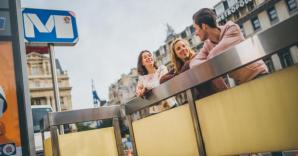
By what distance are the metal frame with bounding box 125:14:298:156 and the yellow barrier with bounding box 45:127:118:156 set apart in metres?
0.86

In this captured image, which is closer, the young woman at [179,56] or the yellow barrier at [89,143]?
the yellow barrier at [89,143]

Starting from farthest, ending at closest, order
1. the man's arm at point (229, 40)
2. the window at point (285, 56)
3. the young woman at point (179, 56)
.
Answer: the young woman at point (179, 56)
the man's arm at point (229, 40)
the window at point (285, 56)

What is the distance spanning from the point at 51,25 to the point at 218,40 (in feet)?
8.40

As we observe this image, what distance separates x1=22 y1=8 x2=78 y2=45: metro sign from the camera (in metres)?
4.13

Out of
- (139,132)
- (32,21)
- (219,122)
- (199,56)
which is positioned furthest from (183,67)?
(32,21)

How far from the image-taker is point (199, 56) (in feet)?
8.54

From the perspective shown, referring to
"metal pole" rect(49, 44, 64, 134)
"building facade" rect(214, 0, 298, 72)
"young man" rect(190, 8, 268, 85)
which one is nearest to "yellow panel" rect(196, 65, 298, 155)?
"young man" rect(190, 8, 268, 85)

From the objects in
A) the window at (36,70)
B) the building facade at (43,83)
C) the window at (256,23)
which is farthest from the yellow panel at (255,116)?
the window at (36,70)

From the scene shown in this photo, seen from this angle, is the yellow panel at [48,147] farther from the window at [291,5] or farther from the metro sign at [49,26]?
the window at [291,5]

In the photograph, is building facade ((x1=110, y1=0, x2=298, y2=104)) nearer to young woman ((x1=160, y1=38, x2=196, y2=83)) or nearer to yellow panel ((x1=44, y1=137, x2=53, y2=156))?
young woman ((x1=160, y1=38, x2=196, y2=83))

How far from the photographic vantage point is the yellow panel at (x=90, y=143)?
9.11 ft

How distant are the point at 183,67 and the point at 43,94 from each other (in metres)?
54.2

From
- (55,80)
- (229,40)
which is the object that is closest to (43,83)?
(55,80)

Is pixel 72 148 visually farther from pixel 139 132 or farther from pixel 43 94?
pixel 43 94
